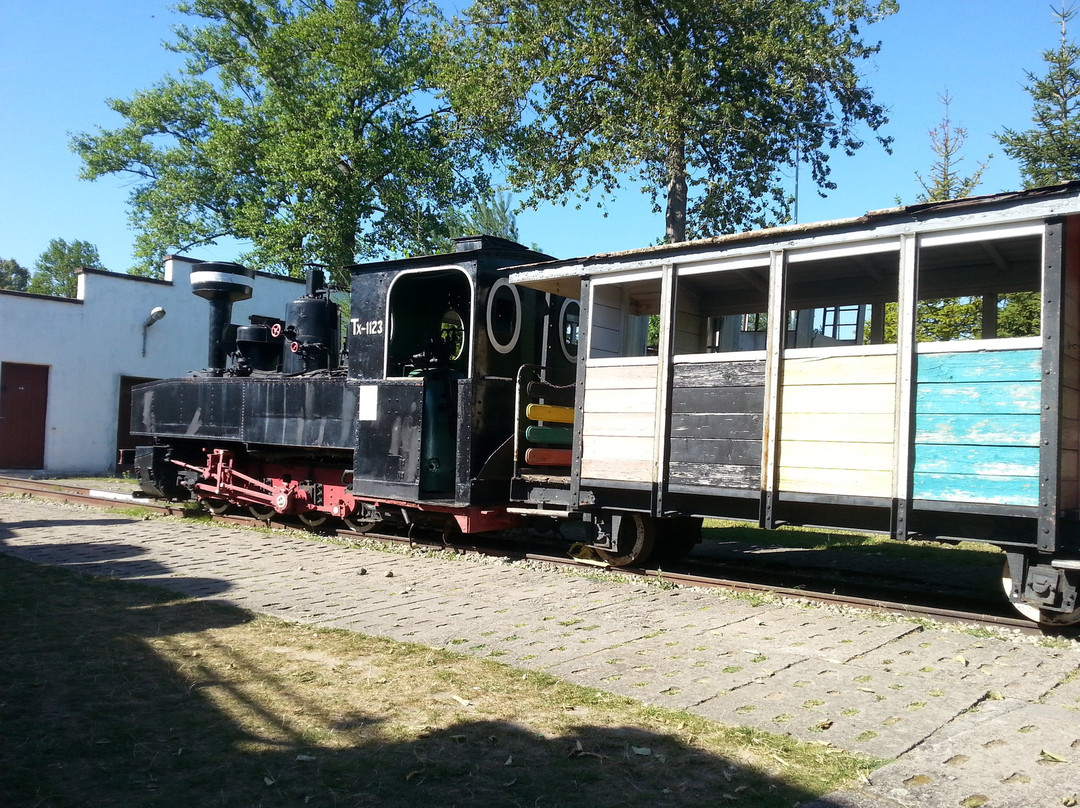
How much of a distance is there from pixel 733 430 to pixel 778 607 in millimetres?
1398

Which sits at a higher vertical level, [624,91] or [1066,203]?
[624,91]

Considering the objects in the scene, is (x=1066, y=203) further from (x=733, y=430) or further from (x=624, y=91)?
(x=624, y=91)

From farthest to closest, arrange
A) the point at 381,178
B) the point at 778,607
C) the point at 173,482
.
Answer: the point at 381,178 < the point at 173,482 < the point at 778,607

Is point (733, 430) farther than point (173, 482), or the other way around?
point (173, 482)

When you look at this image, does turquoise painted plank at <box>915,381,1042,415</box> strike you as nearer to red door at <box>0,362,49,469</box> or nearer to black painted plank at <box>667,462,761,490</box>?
black painted plank at <box>667,462,761,490</box>

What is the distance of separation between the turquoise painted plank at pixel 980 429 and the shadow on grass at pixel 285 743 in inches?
123

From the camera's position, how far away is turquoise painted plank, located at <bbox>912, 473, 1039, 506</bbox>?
17.7 feet

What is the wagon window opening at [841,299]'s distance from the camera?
7464mm

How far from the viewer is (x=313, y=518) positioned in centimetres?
1077

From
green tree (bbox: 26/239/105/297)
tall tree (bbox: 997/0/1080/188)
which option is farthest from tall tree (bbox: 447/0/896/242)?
green tree (bbox: 26/239/105/297)

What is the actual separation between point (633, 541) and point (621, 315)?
7.12 ft

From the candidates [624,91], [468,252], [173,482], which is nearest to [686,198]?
[624,91]

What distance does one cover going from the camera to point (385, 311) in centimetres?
935

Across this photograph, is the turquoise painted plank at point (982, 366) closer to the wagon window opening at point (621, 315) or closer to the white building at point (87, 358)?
the wagon window opening at point (621, 315)
